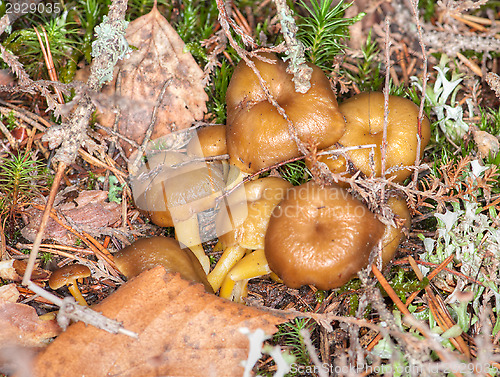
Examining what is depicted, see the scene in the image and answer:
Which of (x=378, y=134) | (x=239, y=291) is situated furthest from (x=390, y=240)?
(x=239, y=291)

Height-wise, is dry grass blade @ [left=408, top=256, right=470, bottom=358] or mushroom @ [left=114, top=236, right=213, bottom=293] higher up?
mushroom @ [left=114, top=236, right=213, bottom=293]

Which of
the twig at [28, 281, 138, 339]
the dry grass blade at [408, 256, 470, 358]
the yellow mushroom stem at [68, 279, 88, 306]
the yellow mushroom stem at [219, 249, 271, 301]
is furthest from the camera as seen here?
the yellow mushroom stem at [219, 249, 271, 301]

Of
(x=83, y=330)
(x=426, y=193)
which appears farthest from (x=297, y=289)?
(x=83, y=330)

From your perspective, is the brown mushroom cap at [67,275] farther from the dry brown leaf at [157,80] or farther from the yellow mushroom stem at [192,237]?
the dry brown leaf at [157,80]

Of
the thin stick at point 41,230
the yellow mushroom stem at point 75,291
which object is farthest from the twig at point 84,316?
the yellow mushroom stem at point 75,291

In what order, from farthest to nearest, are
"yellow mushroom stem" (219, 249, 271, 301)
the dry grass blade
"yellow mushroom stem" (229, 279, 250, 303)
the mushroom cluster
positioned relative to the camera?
"yellow mushroom stem" (229, 279, 250, 303) < "yellow mushroom stem" (219, 249, 271, 301) < the mushroom cluster < the dry grass blade

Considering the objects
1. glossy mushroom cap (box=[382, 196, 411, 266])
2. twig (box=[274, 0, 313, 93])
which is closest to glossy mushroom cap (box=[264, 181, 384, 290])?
glossy mushroom cap (box=[382, 196, 411, 266])

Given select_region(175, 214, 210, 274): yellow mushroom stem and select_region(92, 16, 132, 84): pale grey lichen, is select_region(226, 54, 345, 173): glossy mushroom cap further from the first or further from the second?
select_region(92, 16, 132, 84): pale grey lichen
